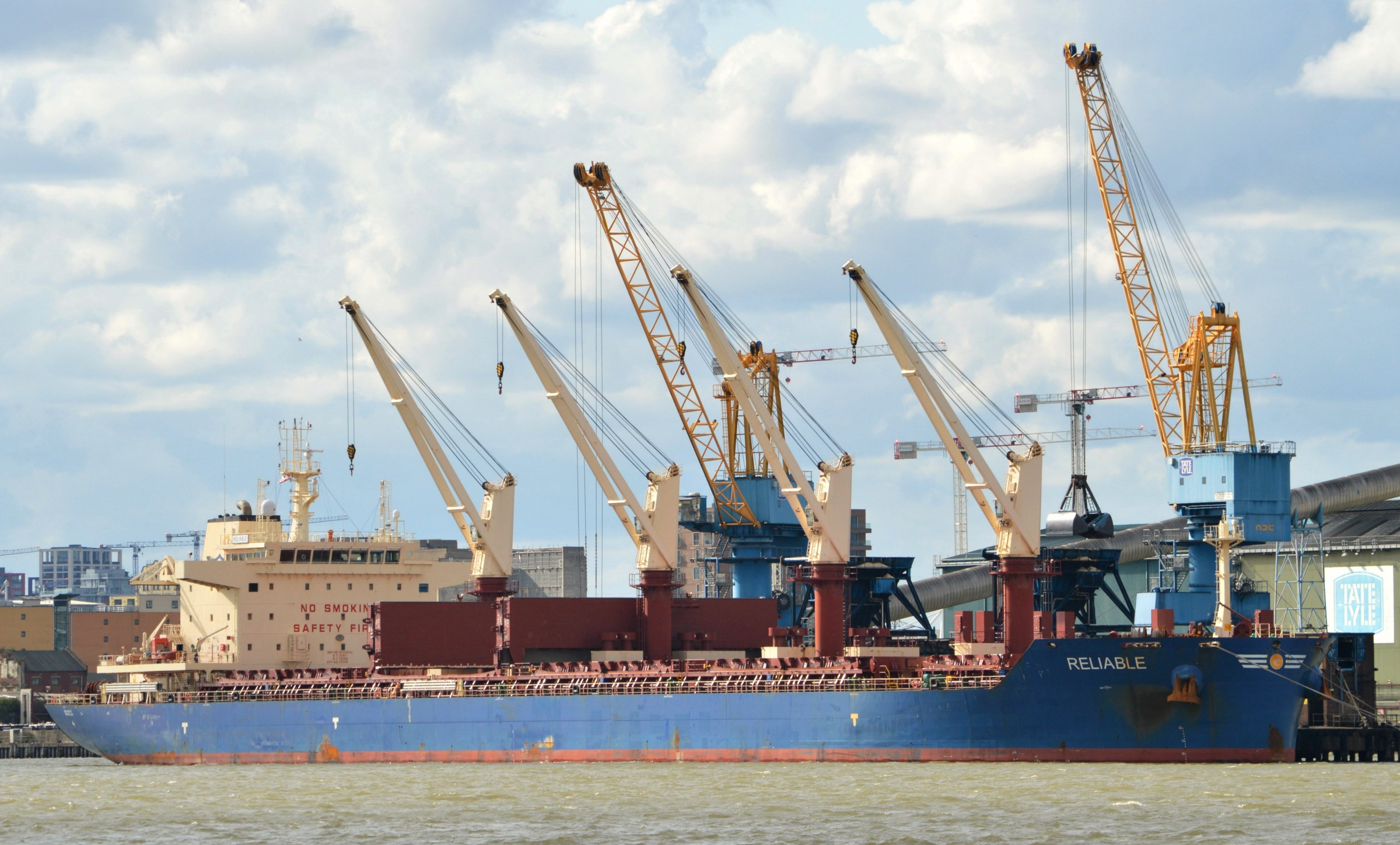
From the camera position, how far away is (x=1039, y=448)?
61.3 meters

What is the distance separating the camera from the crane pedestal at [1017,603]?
56.7 metres

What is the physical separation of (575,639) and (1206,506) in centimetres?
2566

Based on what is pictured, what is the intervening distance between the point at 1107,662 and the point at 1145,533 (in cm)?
4150

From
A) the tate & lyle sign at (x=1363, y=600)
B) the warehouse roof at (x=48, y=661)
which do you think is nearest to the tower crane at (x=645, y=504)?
the tate & lyle sign at (x=1363, y=600)

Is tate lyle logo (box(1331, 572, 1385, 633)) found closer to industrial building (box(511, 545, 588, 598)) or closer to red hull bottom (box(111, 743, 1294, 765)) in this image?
red hull bottom (box(111, 743, 1294, 765))

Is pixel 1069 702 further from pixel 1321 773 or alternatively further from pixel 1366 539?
pixel 1366 539

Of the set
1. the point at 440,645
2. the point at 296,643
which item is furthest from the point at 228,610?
the point at 440,645

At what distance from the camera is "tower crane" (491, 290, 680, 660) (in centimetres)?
6438

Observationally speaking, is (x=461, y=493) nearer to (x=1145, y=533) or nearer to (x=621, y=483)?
(x=621, y=483)

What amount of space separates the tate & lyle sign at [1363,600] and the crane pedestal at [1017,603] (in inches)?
1270

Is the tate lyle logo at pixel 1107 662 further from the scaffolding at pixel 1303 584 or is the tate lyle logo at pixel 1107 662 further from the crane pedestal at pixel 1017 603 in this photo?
the scaffolding at pixel 1303 584

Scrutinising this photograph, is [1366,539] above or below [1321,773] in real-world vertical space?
above

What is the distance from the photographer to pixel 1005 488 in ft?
199

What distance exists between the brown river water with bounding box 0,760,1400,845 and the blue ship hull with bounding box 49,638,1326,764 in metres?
0.63
